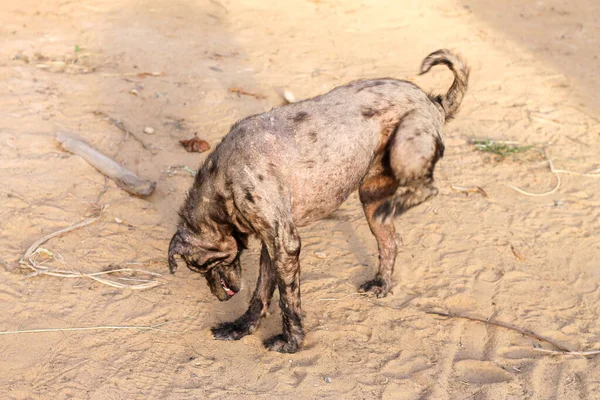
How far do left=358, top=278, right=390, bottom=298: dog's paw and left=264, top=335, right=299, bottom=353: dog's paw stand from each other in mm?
979

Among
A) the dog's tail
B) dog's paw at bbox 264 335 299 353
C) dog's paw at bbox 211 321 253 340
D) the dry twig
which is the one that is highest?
the dog's tail

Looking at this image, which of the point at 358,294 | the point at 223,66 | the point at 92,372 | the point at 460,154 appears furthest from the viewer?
the point at 223,66

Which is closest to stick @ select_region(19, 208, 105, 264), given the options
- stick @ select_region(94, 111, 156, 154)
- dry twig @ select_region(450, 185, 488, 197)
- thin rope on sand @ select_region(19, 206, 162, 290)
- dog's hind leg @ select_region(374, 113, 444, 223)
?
thin rope on sand @ select_region(19, 206, 162, 290)

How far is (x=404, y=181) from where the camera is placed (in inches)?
178

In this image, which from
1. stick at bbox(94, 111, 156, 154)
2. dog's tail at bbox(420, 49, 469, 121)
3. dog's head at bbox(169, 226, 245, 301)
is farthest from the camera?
stick at bbox(94, 111, 156, 154)

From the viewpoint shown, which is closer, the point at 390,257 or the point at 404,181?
the point at 404,181

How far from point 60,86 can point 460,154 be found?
5026mm

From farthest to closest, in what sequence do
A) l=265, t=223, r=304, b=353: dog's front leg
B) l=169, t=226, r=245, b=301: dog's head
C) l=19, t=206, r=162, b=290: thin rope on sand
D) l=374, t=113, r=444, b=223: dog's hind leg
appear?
l=19, t=206, r=162, b=290: thin rope on sand, l=169, t=226, r=245, b=301: dog's head, l=374, t=113, r=444, b=223: dog's hind leg, l=265, t=223, r=304, b=353: dog's front leg

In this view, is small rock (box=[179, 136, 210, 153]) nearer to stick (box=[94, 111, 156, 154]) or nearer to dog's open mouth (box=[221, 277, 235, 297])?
stick (box=[94, 111, 156, 154])

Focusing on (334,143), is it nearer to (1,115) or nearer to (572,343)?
(572,343)

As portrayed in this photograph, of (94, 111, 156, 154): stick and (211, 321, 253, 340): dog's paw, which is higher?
(94, 111, 156, 154): stick

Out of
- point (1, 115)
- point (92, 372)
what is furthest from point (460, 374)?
point (1, 115)

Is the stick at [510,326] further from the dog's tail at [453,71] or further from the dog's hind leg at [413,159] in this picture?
the dog's tail at [453,71]

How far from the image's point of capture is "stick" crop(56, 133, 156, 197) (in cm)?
616
